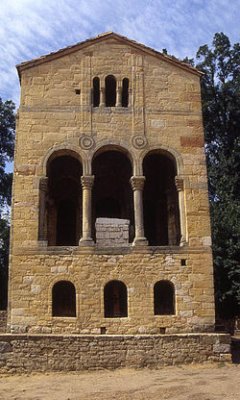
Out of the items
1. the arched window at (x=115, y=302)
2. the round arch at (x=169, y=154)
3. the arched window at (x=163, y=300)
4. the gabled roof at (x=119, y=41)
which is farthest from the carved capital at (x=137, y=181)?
the gabled roof at (x=119, y=41)

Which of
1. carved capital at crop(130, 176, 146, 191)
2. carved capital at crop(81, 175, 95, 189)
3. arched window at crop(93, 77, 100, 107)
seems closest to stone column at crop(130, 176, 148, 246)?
carved capital at crop(130, 176, 146, 191)

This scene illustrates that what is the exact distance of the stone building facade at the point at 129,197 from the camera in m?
16.2

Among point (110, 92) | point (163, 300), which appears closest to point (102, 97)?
point (110, 92)

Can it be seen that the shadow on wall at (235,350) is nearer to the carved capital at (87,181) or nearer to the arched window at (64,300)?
the arched window at (64,300)

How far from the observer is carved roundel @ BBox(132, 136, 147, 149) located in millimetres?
18078

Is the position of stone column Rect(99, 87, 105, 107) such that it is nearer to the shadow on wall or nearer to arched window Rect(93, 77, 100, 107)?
arched window Rect(93, 77, 100, 107)

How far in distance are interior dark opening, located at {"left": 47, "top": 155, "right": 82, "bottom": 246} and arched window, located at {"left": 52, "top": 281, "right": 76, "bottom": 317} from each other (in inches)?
158

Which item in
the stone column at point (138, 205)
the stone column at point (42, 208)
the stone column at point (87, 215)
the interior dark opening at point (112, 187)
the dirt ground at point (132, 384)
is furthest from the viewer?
the interior dark opening at point (112, 187)

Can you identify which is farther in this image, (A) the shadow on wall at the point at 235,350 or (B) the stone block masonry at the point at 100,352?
(A) the shadow on wall at the point at 235,350

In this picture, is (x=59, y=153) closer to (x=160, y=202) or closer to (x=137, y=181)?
(x=137, y=181)

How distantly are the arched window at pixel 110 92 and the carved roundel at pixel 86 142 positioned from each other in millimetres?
2136

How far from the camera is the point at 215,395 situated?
11938mm

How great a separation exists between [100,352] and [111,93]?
32.8ft

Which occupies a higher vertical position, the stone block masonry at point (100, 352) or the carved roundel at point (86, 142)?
A: the carved roundel at point (86, 142)
